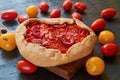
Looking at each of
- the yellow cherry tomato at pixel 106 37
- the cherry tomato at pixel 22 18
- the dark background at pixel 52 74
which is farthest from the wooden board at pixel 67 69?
the cherry tomato at pixel 22 18

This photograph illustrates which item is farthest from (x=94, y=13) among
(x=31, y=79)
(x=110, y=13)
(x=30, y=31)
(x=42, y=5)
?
(x=31, y=79)

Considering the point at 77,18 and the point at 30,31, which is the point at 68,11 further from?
the point at 30,31

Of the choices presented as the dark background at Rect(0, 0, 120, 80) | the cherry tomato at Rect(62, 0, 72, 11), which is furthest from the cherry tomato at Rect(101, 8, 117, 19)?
the cherry tomato at Rect(62, 0, 72, 11)

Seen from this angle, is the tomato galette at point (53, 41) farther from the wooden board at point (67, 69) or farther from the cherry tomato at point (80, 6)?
the cherry tomato at point (80, 6)

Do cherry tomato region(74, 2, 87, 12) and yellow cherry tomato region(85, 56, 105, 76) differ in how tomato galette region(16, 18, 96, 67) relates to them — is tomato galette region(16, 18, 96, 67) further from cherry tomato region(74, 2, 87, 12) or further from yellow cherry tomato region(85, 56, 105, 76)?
cherry tomato region(74, 2, 87, 12)

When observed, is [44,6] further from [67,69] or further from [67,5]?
[67,69]

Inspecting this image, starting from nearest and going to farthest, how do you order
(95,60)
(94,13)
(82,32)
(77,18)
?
(95,60), (82,32), (77,18), (94,13)

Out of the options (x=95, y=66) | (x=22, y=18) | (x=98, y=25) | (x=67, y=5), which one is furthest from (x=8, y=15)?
(x=95, y=66)

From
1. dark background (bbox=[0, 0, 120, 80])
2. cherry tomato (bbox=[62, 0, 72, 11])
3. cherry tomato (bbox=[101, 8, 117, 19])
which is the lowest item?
dark background (bbox=[0, 0, 120, 80])
